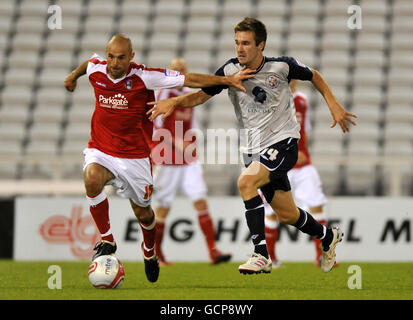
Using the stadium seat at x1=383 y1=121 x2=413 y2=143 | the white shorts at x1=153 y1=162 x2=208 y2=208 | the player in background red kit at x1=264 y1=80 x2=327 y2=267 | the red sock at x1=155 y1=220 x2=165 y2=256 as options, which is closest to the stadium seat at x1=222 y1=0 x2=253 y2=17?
the stadium seat at x1=383 y1=121 x2=413 y2=143

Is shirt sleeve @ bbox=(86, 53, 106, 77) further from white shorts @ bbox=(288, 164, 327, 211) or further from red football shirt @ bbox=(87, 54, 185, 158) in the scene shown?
white shorts @ bbox=(288, 164, 327, 211)

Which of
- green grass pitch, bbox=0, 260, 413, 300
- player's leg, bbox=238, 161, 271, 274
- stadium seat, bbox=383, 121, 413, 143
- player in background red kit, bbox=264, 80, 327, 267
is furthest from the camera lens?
stadium seat, bbox=383, 121, 413, 143

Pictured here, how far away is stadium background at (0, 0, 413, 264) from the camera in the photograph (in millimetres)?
13508

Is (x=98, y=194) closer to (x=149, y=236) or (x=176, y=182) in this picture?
(x=149, y=236)

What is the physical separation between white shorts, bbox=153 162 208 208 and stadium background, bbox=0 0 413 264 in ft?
12.4

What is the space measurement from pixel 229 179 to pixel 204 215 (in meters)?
1.59

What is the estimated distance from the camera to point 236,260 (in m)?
9.62

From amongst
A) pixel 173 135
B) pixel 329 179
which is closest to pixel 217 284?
pixel 173 135

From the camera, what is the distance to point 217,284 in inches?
244

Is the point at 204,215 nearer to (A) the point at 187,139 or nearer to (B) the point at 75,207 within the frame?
(A) the point at 187,139

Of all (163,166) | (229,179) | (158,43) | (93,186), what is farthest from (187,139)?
(158,43)

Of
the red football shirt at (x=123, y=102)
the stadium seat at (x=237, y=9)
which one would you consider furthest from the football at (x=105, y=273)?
the stadium seat at (x=237, y=9)

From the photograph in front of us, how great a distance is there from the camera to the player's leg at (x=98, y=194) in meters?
5.70

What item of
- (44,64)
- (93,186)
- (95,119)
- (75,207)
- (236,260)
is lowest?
(236,260)
